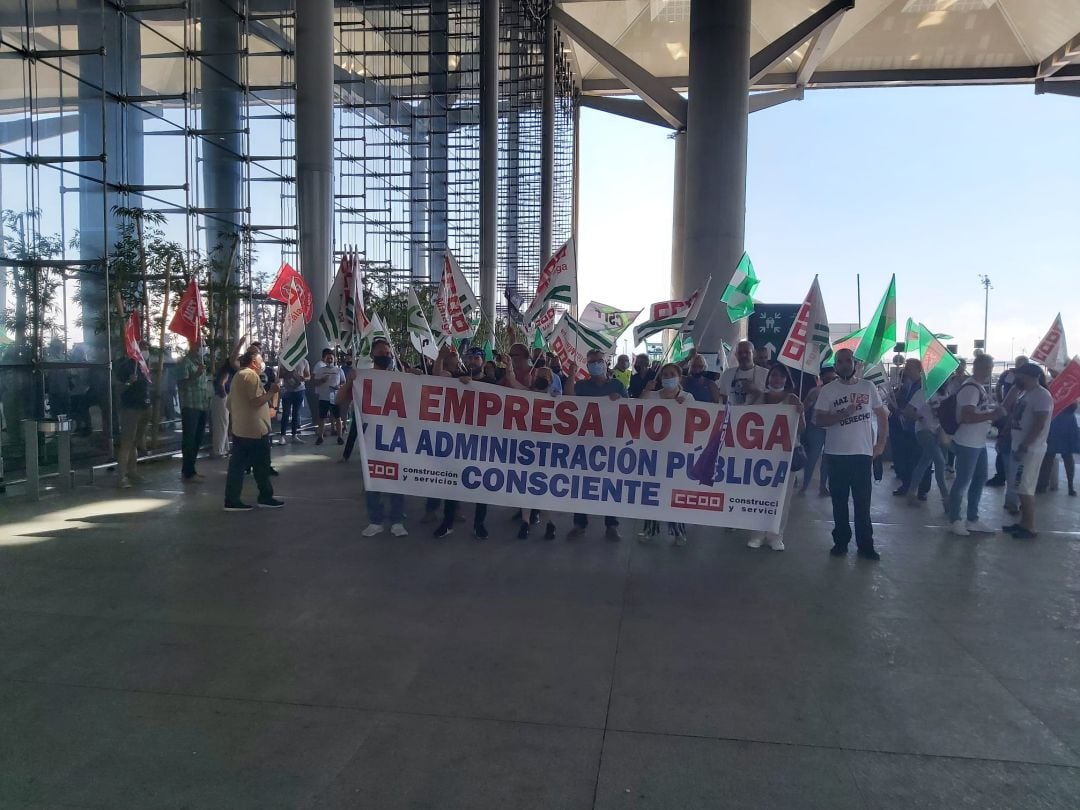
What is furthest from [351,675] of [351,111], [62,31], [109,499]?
[351,111]

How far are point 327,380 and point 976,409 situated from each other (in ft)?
36.5

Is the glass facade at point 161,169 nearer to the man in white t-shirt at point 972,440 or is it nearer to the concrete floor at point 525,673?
the concrete floor at point 525,673

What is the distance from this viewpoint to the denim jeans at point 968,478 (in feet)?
28.1

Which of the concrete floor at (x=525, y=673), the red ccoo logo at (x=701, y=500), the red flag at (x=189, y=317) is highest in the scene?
the red flag at (x=189, y=317)

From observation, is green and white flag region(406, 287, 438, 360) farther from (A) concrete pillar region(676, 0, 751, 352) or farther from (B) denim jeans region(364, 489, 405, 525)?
(A) concrete pillar region(676, 0, 751, 352)

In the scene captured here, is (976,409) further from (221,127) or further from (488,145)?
(488,145)

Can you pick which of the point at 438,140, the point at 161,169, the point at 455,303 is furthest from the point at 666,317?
the point at 438,140

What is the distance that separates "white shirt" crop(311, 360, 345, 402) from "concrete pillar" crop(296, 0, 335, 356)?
2.88 metres

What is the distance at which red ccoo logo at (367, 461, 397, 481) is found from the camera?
760 cm

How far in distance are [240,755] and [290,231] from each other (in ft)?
59.1

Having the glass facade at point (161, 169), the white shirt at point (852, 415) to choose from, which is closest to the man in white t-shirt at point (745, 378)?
the white shirt at point (852, 415)

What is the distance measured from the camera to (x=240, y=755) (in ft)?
12.1

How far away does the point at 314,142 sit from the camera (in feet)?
59.5

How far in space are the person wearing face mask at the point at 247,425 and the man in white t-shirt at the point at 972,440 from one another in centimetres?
754
